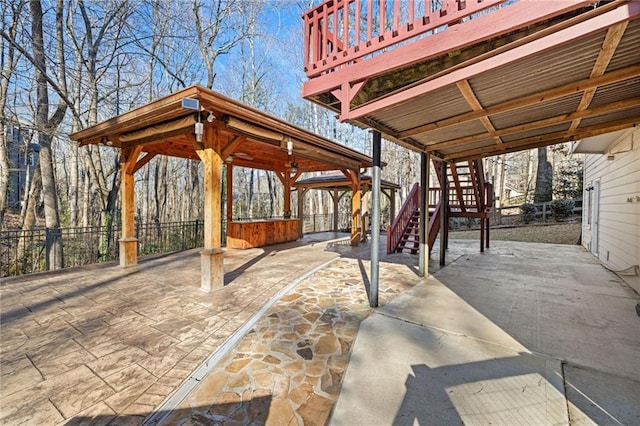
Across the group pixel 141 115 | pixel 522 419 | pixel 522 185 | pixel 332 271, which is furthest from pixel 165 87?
pixel 522 185

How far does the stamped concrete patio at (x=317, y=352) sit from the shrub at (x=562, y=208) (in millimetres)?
11108

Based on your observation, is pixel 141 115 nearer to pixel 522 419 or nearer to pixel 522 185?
pixel 522 419

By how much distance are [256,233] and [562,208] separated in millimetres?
14791

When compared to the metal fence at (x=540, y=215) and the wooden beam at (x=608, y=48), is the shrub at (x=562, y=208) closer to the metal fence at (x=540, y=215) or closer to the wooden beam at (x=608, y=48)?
the metal fence at (x=540, y=215)

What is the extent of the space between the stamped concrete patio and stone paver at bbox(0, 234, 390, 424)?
0.06ft

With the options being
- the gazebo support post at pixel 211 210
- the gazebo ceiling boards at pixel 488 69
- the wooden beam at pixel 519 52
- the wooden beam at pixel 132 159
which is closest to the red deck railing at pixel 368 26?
the gazebo ceiling boards at pixel 488 69

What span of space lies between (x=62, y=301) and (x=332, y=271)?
4.26m

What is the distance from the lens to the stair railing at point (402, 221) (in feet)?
24.6

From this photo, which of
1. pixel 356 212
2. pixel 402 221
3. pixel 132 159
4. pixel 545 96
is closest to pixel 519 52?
pixel 545 96

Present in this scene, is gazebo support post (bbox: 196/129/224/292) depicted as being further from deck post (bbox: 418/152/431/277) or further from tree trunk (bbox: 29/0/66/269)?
tree trunk (bbox: 29/0/66/269)

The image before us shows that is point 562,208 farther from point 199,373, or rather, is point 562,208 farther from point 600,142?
point 199,373

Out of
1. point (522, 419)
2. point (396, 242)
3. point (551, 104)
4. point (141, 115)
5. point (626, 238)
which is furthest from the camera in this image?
point (396, 242)

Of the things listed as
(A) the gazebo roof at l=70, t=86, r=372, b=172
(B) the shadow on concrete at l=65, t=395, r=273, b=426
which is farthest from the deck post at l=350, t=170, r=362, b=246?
(B) the shadow on concrete at l=65, t=395, r=273, b=426

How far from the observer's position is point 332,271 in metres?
5.50
